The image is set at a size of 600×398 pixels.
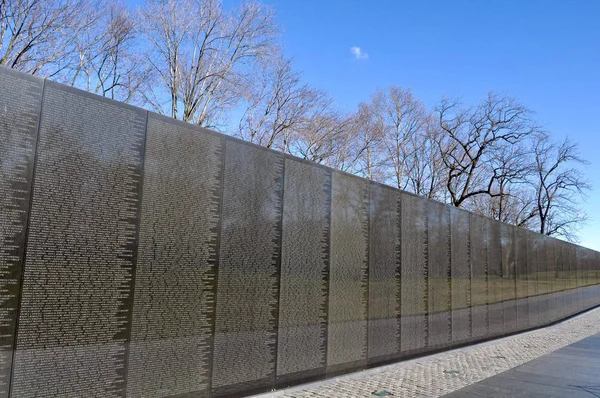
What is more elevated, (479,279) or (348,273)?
(348,273)

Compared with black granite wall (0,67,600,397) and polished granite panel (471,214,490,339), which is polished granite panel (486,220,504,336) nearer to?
polished granite panel (471,214,490,339)

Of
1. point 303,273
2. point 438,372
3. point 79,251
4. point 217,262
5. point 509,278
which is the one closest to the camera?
point 79,251

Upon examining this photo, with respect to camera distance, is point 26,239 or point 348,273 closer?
point 26,239

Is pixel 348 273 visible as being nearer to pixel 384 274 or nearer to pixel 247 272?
pixel 384 274

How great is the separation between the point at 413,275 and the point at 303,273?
132 inches

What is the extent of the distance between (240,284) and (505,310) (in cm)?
996

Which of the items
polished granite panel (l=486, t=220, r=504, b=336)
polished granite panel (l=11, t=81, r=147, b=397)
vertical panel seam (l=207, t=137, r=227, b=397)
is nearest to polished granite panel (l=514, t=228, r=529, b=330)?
polished granite panel (l=486, t=220, r=504, b=336)

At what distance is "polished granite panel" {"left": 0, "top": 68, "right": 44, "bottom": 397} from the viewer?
3.76 meters

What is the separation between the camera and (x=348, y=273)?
7633mm

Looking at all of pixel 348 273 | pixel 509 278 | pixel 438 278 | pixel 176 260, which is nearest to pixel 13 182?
pixel 176 260

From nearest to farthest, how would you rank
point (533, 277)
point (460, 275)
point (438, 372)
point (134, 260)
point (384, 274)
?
point (134, 260), point (438, 372), point (384, 274), point (460, 275), point (533, 277)

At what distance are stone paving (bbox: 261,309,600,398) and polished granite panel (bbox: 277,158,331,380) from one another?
16.2 inches

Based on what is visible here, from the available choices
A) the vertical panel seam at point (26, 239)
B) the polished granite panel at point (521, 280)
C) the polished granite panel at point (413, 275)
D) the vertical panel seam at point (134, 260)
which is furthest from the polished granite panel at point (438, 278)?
the vertical panel seam at point (26, 239)

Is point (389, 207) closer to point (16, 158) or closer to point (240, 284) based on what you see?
point (240, 284)
